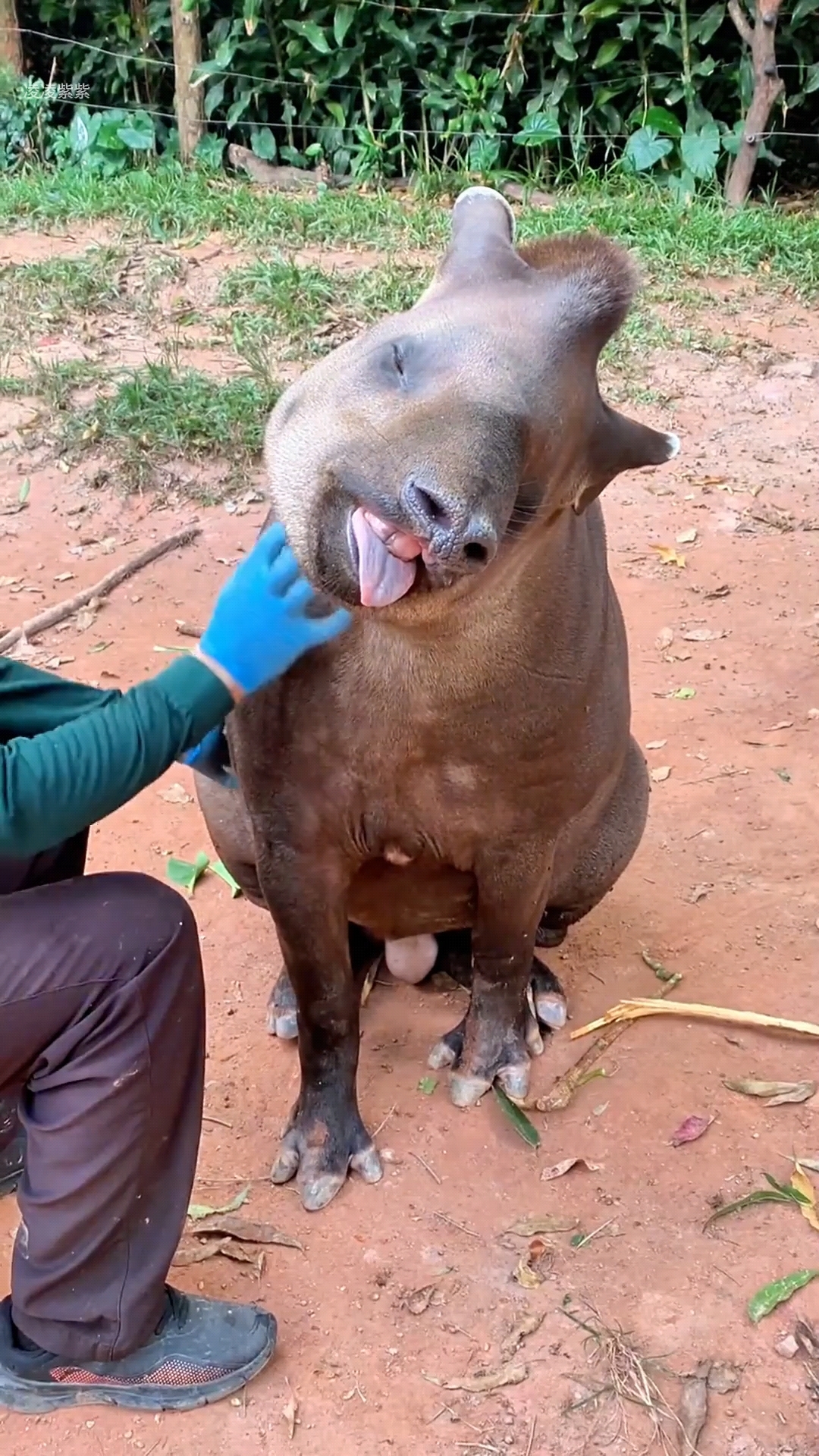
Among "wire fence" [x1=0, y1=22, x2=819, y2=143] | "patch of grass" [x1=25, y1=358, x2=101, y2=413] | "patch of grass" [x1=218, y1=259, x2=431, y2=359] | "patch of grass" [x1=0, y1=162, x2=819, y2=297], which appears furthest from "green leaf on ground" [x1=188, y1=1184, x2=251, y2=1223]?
"wire fence" [x1=0, y1=22, x2=819, y2=143]

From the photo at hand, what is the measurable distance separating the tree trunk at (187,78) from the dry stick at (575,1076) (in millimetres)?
7288

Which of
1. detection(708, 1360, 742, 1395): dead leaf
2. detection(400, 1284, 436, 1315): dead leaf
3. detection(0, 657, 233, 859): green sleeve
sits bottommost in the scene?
detection(400, 1284, 436, 1315): dead leaf

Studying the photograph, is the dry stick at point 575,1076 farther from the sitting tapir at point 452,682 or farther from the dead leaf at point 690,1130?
the dead leaf at point 690,1130

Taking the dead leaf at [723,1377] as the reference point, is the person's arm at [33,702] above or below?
above

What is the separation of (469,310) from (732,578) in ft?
11.0

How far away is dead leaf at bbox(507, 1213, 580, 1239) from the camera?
2695 millimetres

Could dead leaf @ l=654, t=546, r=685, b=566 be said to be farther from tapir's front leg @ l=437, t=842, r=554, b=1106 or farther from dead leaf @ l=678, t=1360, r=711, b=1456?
dead leaf @ l=678, t=1360, r=711, b=1456

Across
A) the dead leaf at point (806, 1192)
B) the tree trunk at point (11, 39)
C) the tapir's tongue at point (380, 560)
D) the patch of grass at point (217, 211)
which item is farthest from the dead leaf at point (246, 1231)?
the tree trunk at point (11, 39)

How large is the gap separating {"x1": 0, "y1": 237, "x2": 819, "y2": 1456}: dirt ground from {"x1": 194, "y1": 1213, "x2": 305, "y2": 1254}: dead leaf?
2 centimetres

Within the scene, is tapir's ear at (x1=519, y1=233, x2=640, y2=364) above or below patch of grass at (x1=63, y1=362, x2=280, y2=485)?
above

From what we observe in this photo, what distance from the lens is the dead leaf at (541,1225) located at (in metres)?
2.70

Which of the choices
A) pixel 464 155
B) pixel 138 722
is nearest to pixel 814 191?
pixel 464 155

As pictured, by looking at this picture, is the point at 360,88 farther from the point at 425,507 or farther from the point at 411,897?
the point at 425,507

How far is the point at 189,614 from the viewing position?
5.06 meters
